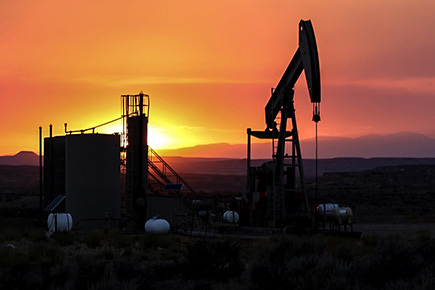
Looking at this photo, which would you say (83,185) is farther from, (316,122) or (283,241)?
(283,241)

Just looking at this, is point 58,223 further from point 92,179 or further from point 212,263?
point 212,263

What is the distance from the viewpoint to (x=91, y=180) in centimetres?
3416

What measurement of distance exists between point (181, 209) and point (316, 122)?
1159 cm

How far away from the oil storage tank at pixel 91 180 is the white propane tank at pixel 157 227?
10.9 ft

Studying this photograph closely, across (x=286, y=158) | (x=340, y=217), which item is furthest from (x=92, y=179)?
(x=340, y=217)

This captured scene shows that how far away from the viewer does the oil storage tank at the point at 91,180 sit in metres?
33.9

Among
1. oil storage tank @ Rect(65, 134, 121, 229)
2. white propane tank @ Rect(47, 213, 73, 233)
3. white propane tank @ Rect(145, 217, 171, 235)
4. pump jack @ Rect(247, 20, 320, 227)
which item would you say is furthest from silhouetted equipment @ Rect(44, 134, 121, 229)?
pump jack @ Rect(247, 20, 320, 227)

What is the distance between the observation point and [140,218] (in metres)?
34.1

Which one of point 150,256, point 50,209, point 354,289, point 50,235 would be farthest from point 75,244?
point 354,289

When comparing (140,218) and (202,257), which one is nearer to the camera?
(202,257)

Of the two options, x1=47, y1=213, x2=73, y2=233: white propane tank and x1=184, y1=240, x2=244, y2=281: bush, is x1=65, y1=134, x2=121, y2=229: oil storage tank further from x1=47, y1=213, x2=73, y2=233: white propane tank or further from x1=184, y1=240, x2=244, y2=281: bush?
x1=184, y1=240, x2=244, y2=281: bush

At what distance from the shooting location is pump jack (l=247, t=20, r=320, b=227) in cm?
2680

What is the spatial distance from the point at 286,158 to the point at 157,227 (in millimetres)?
6732

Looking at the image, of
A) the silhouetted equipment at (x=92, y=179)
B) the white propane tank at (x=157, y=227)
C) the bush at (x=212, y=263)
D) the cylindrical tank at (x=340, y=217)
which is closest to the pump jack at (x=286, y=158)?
the cylindrical tank at (x=340, y=217)
